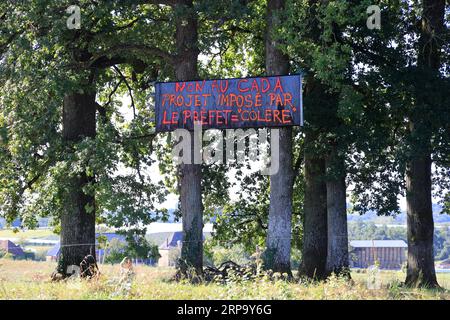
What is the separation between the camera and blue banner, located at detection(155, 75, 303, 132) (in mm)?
18688

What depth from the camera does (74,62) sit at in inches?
863

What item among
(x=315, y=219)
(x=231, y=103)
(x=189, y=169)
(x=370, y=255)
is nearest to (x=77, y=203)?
(x=189, y=169)

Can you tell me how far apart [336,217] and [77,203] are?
8391 millimetres

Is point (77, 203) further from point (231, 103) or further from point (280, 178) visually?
point (231, 103)

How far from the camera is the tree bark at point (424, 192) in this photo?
2194 cm

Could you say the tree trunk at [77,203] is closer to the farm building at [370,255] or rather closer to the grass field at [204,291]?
the grass field at [204,291]

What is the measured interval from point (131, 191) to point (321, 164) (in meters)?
6.86

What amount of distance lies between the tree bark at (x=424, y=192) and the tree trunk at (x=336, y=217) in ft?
6.67

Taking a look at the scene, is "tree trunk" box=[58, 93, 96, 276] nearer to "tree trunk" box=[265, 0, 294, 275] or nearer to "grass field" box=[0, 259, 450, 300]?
"tree trunk" box=[265, 0, 294, 275]

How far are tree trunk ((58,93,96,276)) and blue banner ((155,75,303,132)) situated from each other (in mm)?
3853

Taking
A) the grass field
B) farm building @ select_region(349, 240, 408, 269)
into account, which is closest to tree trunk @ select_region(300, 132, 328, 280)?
farm building @ select_region(349, 240, 408, 269)

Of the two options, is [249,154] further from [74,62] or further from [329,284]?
[329,284]

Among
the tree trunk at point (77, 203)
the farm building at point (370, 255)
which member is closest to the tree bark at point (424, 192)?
the farm building at point (370, 255)
